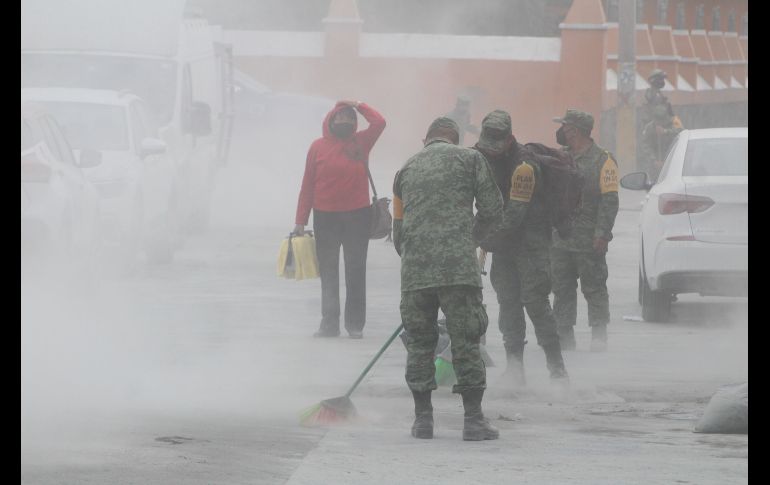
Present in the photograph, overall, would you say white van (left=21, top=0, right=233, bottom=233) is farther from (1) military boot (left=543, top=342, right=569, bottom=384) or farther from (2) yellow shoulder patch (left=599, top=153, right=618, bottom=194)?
(1) military boot (left=543, top=342, right=569, bottom=384)

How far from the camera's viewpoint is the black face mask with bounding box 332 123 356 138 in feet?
37.9

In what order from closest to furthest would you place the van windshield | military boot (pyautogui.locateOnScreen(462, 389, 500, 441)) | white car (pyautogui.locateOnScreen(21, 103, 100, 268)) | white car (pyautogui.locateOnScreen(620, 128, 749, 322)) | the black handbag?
military boot (pyautogui.locateOnScreen(462, 389, 500, 441)) → white car (pyautogui.locateOnScreen(21, 103, 100, 268)) → the black handbag → white car (pyautogui.locateOnScreen(620, 128, 749, 322)) → the van windshield

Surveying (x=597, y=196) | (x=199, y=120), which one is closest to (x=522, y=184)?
(x=597, y=196)

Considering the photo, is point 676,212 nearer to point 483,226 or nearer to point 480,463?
point 483,226

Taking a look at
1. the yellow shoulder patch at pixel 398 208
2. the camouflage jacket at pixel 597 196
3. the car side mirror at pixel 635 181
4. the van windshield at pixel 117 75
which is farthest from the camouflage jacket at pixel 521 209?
the van windshield at pixel 117 75

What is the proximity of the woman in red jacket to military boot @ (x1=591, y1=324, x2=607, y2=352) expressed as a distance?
1616 millimetres

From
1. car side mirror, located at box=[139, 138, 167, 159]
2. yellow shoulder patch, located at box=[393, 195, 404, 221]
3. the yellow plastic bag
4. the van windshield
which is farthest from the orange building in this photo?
yellow shoulder patch, located at box=[393, 195, 404, 221]

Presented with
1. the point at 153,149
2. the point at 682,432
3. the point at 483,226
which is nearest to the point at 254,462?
the point at 483,226

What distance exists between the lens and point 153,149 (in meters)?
15.7

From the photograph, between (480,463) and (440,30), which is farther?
(440,30)

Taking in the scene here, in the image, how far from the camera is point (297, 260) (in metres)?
11.5

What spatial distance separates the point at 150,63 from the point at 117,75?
0.49m

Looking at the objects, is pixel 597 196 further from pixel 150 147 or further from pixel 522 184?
pixel 150 147
